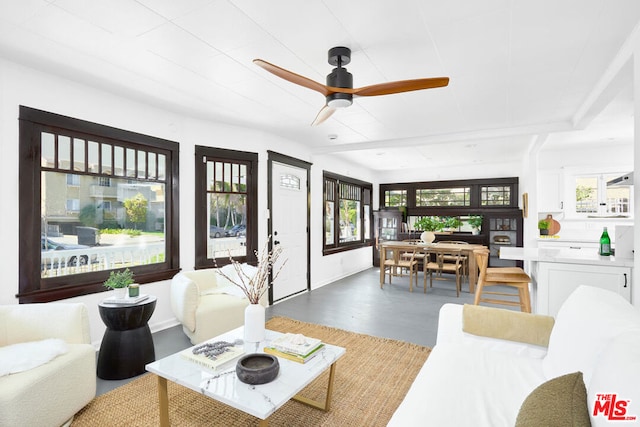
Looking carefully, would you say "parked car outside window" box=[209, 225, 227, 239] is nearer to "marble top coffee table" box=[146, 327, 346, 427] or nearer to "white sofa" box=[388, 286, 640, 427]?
"marble top coffee table" box=[146, 327, 346, 427]

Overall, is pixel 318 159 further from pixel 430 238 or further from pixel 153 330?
pixel 153 330

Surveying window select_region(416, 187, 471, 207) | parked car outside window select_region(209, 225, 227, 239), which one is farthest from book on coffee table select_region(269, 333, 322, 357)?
window select_region(416, 187, 471, 207)

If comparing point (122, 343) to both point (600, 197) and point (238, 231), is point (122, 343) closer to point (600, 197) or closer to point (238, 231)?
point (238, 231)

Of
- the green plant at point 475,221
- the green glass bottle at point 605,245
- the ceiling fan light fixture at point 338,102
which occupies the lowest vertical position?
the green glass bottle at point 605,245

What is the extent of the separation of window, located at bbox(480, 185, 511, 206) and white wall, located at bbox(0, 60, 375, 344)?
13.6 feet

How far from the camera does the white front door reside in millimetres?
Result: 5012

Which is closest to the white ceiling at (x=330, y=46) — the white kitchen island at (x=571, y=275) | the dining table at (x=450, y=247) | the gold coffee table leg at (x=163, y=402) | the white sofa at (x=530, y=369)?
the white kitchen island at (x=571, y=275)

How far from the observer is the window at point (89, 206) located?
9.09 feet

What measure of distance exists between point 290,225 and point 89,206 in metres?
2.76

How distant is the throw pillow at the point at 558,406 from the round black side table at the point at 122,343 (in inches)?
107

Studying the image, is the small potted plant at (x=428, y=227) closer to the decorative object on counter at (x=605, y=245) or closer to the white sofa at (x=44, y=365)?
the decorative object on counter at (x=605, y=245)

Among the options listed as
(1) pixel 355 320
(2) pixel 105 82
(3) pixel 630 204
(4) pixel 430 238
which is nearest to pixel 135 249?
(2) pixel 105 82

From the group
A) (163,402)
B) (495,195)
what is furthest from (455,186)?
(163,402)

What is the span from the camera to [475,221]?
25.5 ft
